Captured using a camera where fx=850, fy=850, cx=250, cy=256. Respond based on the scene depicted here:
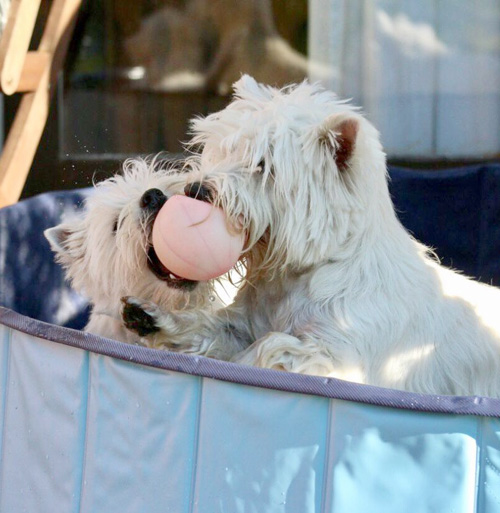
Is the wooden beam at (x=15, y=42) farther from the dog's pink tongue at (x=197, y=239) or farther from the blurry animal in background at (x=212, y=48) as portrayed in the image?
the dog's pink tongue at (x=197, y=239)

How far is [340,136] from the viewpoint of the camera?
1.94 metres

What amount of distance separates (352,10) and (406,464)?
3.15 meters

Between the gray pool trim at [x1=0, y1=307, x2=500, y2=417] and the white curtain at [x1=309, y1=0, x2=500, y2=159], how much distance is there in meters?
2.82

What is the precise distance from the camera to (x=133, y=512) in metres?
1.75

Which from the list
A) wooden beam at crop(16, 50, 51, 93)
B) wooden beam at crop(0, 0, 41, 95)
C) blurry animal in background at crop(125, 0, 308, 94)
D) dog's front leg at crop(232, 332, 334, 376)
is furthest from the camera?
blurry animal in background at crop(125, 0, 308, 94)

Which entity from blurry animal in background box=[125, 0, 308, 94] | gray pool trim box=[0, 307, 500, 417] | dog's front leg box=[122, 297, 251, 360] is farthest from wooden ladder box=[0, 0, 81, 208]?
gray pool trim box=[0, 307, 500, 417]

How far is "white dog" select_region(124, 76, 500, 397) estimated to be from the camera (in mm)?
1952

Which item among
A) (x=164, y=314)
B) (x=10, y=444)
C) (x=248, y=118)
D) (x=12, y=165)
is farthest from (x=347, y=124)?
(x=12, y=165)

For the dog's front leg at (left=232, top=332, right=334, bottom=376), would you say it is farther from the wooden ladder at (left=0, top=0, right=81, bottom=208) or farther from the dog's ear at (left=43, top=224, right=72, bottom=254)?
the wooden ladder at (left=0, top=0, right=81, bottom=208)

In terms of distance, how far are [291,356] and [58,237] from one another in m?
1.05

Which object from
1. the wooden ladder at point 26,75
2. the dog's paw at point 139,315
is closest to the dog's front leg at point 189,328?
the dog's paw at point 139,315

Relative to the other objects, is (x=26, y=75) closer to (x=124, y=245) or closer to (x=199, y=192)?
(x=124, y=245)

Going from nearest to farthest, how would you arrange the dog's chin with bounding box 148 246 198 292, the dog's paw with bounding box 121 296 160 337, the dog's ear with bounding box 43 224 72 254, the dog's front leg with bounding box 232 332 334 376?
the dog's front leg with bounding box 232 332 334 376, the dog's paw with bounding box 121 296 160 337, the dog's chin with bounding box 148 246 198 292, the dog's ear with bounding box 43 224 72 254

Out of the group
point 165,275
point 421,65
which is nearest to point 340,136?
point 165,275
